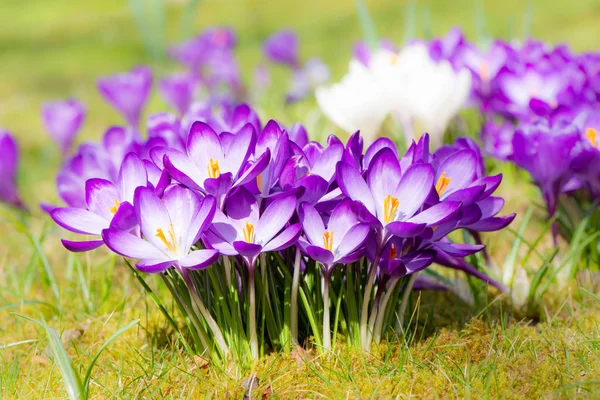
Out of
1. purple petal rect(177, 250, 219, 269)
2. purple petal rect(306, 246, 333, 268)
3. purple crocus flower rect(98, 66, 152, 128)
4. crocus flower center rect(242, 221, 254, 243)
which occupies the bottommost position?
purple petal rect(306, 246, 333, 268)

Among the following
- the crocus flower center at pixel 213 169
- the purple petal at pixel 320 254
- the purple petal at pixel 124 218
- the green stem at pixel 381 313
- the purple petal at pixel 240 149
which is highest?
the purple petal at pixel 240 149

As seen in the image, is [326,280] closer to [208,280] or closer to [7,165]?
[208,280]

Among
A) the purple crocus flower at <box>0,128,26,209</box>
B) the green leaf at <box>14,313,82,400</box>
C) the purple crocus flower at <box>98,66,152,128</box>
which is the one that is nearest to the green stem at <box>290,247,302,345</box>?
the green leaf at <box>14,313,82,400</box>

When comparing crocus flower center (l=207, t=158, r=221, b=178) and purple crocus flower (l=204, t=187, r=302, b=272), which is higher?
crocus flower center (l=207, t=158, r=221, b=178)

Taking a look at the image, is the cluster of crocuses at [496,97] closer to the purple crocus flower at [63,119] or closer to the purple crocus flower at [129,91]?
the purple crocus flower at [129,91]

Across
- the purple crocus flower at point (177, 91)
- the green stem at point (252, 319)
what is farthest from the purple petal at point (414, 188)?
the purple crocus flower at point (177, 91)

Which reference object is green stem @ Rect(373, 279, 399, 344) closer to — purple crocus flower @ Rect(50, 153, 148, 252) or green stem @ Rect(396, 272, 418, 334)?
green stem @ Rect(396, 272, 418, 334)
